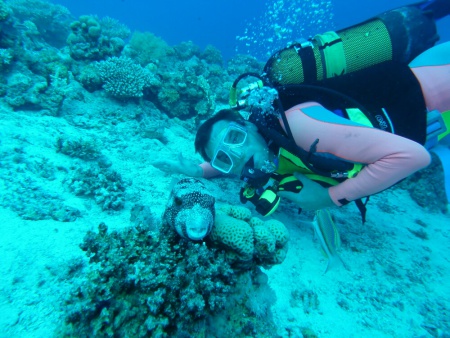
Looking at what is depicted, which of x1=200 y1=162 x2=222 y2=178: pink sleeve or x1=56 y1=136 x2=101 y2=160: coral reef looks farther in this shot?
x1=200 y1=162 x2=222 y2=178: pink sleeve

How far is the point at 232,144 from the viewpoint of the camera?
346cm

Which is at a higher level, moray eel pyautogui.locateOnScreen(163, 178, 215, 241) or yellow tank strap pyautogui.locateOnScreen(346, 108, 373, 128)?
yellow tank strap pyautogui.locateOnScreen(346, 108, 373, 128)

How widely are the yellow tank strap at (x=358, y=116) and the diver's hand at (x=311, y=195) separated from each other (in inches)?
36.5

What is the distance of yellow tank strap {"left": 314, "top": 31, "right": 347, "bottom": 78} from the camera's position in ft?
11.0

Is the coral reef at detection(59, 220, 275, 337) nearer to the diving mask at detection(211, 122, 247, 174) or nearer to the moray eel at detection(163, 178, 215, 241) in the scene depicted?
the moray eel at detection(163, 178, 215, 241)

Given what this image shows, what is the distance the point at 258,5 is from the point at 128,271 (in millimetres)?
91130

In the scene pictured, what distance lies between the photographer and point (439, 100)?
326 centimetres

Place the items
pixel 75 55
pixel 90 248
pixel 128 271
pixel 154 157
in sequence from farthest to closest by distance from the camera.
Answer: pixel 75 55 < pixel 154 157 < pixel 90 248 < pixel 128 271

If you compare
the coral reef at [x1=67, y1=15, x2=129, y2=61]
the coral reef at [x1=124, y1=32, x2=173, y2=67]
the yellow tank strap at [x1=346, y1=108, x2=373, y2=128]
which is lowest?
the yellow tank strap at [x1=346, y1=108, x2=373, y2=128]

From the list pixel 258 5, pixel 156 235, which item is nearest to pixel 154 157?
pixel 156 235

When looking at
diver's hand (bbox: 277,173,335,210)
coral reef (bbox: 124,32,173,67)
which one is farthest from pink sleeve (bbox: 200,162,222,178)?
coral reef (bbox: 124,32,173,67)

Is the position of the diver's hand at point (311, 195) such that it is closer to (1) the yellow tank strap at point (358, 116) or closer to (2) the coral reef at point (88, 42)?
(1) the yellow tank strap at point (358, 116)

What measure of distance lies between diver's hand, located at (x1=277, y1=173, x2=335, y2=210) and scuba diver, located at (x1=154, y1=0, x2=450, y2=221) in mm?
13

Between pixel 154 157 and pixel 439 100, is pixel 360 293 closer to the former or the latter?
pixel 439 100
